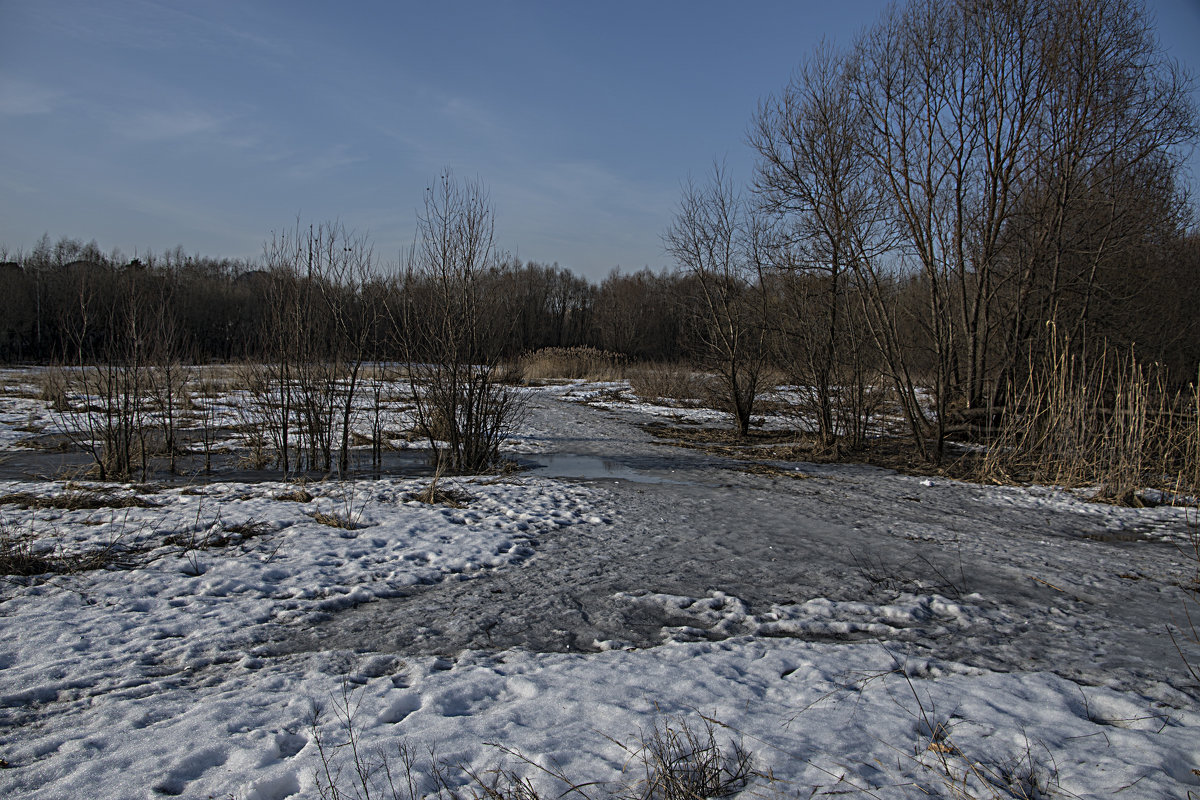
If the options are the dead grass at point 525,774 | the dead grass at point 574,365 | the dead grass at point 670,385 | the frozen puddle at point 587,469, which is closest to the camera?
the dead grass at point 525,774

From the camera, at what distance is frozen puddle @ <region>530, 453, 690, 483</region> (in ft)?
31.9

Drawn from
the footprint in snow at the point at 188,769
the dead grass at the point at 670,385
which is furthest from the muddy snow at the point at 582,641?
the dead grass at the point at 670,385

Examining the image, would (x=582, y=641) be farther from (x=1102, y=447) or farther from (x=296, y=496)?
(x=1102, y=447)

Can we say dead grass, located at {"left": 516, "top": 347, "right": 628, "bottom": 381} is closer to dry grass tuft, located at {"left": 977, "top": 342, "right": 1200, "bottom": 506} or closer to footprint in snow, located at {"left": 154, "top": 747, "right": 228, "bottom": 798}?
dry grass tuft, located at {"left": 977, "top": 342, "right": 1200, "bottom": 506}

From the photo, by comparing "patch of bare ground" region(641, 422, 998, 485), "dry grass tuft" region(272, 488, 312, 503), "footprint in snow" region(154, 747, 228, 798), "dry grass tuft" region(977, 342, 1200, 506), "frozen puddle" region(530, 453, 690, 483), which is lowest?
"footprint in snow" region(154, 747, 228, 798)

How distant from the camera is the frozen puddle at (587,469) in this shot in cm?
973

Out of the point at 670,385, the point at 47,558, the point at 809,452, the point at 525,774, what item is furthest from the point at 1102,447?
the point at 670,385

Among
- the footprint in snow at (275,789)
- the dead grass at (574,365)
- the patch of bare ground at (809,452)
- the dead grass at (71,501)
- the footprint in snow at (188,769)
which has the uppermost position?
the dead grass at (574,365)

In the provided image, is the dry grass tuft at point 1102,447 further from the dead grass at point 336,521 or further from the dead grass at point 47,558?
the dead grass at point 47,558

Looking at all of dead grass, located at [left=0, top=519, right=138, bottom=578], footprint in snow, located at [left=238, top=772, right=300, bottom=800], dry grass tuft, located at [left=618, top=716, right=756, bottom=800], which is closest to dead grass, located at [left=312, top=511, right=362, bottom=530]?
dead grass, located at [left=0, top=519, right=138, bottom=578]

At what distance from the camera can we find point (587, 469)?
34.4ft

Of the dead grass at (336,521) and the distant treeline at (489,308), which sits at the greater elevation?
the distant treeline at (489,308)

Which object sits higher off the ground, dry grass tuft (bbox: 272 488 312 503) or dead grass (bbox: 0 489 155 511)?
dead grass (bbox: 0 489 155 511)

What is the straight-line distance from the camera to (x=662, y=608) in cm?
457
